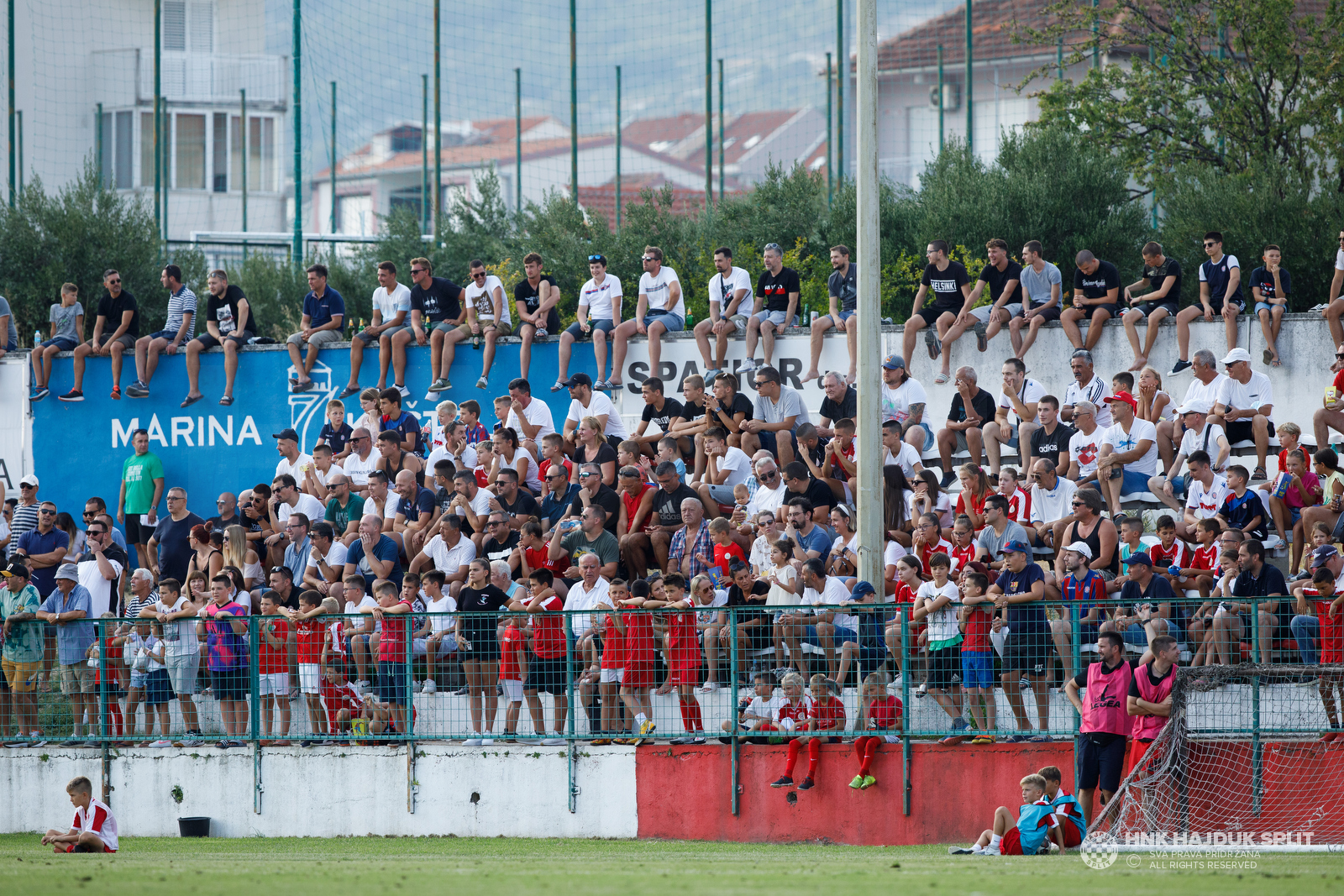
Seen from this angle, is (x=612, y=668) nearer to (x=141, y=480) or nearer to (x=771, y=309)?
(x=771, y=309)

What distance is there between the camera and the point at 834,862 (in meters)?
10.3

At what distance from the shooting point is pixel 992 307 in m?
17.9

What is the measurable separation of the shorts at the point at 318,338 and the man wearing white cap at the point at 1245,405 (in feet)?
36.9

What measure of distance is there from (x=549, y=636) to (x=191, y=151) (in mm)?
39523

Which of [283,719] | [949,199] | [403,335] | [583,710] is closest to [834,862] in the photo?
[583,710]

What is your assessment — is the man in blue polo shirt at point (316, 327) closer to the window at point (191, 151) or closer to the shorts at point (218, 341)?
the shorts at point (218, 341)

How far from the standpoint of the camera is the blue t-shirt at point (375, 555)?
15.9 meters

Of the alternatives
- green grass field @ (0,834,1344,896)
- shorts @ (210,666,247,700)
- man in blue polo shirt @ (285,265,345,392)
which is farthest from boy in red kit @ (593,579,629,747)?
man in blue polo shirt @ (285,265,345,392)

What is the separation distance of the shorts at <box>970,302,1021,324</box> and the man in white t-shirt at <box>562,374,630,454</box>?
4227 mm

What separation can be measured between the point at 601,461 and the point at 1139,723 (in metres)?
6.48

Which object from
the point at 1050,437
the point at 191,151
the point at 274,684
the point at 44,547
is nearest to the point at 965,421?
the point at 1050,437

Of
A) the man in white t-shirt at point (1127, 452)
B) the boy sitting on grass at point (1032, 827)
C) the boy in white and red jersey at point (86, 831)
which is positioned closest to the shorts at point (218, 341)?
the boy in white and red jersey at point (86, 831)

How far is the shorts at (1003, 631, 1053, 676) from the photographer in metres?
11.9

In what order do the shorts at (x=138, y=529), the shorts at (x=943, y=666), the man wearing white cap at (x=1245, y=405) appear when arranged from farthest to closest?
the shorts at (x=138, y=529) < the man wearing white cap at (x=1245, y=405) < the shorts at (x=943, y=666)
